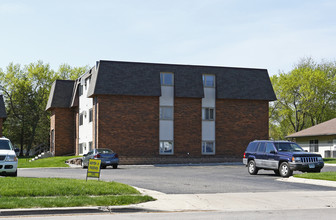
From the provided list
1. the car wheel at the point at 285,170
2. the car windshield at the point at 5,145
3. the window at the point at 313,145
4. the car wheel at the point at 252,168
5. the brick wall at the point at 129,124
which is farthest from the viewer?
the window at the point at 313,145

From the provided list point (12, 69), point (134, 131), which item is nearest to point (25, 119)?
point (12, 69)

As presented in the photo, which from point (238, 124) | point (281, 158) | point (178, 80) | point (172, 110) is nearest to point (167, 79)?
point (178, 80)

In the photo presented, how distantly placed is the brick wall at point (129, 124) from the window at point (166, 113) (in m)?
0.59

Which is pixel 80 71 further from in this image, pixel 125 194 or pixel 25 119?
pixel 125 194

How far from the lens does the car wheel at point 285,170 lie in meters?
24.8

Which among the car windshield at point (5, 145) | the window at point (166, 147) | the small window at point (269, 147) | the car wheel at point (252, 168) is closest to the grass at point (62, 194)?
the car windshield at point (5, 145)

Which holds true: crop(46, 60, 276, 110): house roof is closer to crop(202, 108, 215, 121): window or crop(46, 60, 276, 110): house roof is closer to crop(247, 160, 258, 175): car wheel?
crop(202, 108, 215, 121): window

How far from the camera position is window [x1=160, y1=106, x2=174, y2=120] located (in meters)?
44.2

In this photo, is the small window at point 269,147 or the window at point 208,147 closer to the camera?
the small window at point 269,147

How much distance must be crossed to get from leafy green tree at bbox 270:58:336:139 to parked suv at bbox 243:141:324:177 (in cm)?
4498

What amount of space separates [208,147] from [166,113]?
4.93 m

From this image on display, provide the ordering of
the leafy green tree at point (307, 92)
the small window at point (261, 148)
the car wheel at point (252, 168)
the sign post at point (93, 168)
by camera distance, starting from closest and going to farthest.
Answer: the sign post at point (93, 168)
the small window at point (261, 148)
the car wheel at point (252, 168)
the leafy green tree at point (307, 92)

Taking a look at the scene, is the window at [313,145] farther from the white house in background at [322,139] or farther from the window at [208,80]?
the window at [208,80]

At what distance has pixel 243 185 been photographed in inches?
788
